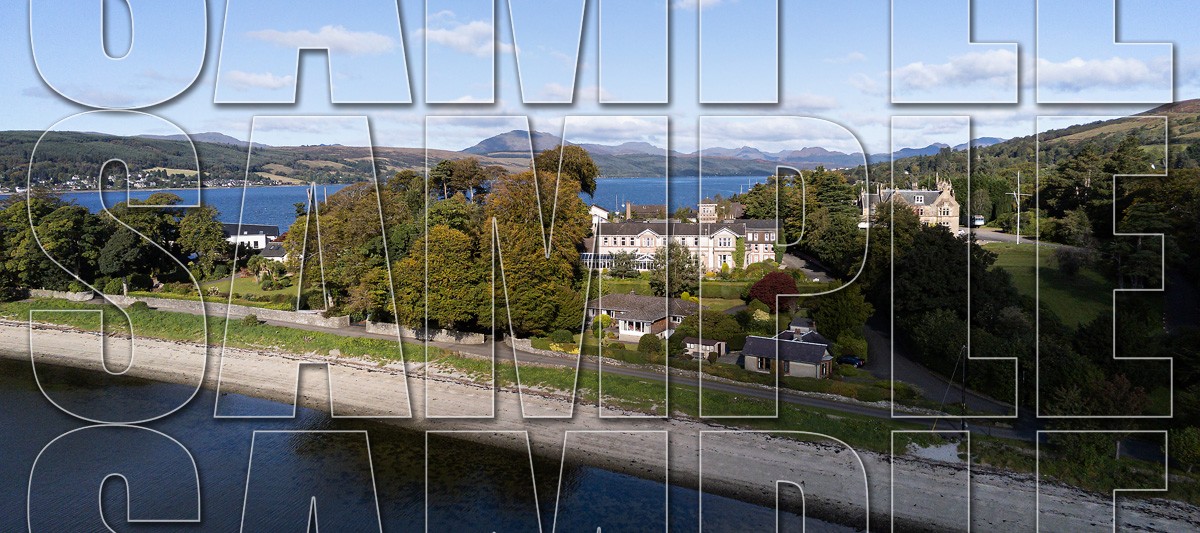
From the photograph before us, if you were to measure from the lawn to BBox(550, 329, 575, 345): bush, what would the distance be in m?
16.7

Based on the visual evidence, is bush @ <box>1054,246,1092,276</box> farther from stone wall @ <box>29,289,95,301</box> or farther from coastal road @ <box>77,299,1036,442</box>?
stone wall @ <box>29,289,95,301</box>

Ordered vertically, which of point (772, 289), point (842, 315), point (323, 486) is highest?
point (772, 289)

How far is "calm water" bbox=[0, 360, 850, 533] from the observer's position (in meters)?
14.3

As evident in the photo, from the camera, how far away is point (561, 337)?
24562mm

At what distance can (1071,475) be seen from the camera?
14969 mm

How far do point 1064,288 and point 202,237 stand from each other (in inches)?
1602

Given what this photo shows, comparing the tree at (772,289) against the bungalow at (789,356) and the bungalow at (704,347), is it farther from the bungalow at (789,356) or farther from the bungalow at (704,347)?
the bungalow at (789,356)

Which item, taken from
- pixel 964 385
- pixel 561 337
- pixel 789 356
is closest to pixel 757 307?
pixel 789 356

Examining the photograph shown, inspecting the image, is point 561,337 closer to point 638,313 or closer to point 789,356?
point 638,313

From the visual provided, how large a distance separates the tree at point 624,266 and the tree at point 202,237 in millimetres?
21463

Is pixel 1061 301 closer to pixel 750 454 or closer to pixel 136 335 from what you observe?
pixel 750 454

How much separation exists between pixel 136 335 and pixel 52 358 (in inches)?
110

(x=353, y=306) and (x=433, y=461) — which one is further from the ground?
(x=353, y=306)

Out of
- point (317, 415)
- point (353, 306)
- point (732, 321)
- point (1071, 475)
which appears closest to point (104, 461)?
point (317, 415)
